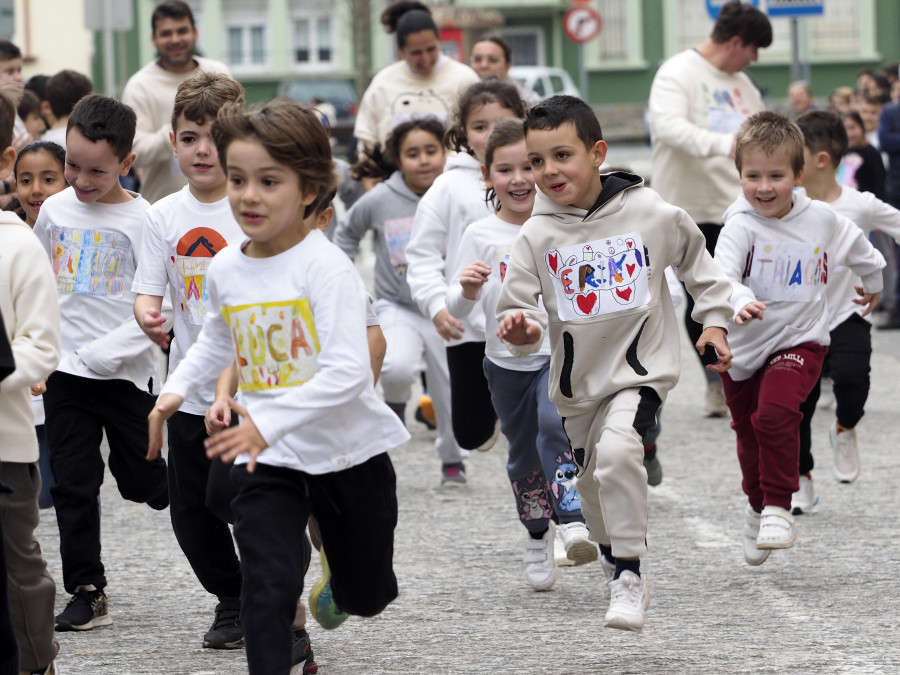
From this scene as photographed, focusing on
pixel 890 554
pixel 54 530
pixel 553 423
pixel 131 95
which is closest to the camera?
pixel 553 423

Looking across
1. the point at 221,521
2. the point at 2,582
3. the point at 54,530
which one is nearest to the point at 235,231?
the point at 221,521

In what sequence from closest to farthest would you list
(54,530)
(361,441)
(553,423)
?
(361,441) < (553,423) < (54,530)

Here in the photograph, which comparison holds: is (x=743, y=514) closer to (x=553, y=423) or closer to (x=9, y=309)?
(x=553, y=423)

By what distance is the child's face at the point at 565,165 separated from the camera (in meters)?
5.00

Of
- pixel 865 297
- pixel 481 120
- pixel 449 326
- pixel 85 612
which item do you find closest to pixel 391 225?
pixel 481 120

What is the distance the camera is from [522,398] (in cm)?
600

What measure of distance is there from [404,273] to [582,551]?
2795mm

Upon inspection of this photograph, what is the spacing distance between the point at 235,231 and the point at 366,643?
143 centimetres

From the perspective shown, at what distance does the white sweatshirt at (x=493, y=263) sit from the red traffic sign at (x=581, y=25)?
16243mm

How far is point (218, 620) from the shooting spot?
521 cm

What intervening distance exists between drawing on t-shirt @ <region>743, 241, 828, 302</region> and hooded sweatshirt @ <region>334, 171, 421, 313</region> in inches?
90.1

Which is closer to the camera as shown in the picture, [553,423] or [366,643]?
[366,643]

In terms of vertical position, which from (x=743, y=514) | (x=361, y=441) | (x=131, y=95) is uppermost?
(x=131, y=95)

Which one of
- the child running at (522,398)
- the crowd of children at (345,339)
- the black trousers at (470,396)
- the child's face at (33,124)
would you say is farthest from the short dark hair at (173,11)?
the child running at (522,398)
